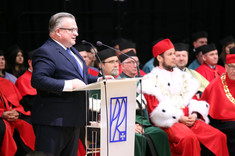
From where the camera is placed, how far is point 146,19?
29.9 feet

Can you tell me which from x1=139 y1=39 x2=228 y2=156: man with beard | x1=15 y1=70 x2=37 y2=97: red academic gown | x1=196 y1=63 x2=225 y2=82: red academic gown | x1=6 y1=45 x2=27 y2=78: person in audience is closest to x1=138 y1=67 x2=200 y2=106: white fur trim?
x1=139 y1=39 x2=228 y2=156: man with beard

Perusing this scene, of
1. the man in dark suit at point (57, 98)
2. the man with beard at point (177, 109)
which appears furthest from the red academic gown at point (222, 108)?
the man in dark suit at point (57, 98)

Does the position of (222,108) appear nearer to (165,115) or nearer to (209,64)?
(165,115)

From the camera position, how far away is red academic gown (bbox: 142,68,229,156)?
5.08m

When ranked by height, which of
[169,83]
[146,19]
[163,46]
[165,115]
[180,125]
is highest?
[146,19]

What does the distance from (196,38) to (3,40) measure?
3.61 m

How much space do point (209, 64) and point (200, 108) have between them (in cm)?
172

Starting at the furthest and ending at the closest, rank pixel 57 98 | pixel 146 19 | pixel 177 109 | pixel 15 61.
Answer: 1. pixel 146 19
2. pixel 15 61
3. pixel 177 109
4. pixel 57 98

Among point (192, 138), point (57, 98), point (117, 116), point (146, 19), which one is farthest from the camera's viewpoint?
point (146, 19)

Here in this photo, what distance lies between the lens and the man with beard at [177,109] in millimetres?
5148

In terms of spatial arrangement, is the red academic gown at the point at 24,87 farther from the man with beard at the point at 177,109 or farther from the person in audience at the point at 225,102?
the person in audience at the point at 225,102

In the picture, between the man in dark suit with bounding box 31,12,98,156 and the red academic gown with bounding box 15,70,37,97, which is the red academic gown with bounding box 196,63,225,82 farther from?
the man in dark suit with bounding box 31,12,98,156

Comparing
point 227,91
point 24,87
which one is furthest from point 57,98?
point 227,91

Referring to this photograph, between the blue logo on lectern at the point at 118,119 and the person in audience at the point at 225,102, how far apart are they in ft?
7.91
